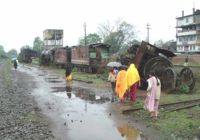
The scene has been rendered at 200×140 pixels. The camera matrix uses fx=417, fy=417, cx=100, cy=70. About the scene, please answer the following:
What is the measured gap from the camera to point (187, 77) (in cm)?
2105

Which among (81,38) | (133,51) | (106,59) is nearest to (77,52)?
(106,59)

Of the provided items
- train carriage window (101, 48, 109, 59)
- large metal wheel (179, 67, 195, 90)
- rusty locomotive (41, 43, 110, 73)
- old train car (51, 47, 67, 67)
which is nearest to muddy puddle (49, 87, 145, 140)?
large metal wheel (179, 67, 195, 90)

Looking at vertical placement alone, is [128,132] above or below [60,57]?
below

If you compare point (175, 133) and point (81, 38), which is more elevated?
point (81, 38)

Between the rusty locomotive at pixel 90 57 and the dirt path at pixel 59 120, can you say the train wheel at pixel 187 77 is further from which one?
the rusty locomotive at pixel 90 57

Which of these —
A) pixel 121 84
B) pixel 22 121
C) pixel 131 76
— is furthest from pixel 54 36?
pixel 22 121

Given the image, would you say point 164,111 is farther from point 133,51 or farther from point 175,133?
point 133,51

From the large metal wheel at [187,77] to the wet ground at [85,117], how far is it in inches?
149

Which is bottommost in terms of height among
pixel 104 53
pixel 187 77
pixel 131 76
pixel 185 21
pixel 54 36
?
pixel 187 77

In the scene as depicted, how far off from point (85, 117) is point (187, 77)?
8.73 meters

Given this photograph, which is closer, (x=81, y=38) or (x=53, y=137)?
(x=53, y=137)

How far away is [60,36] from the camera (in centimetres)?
10481

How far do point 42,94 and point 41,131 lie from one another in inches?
408

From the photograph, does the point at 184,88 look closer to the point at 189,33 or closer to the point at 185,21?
the point at 189,33
